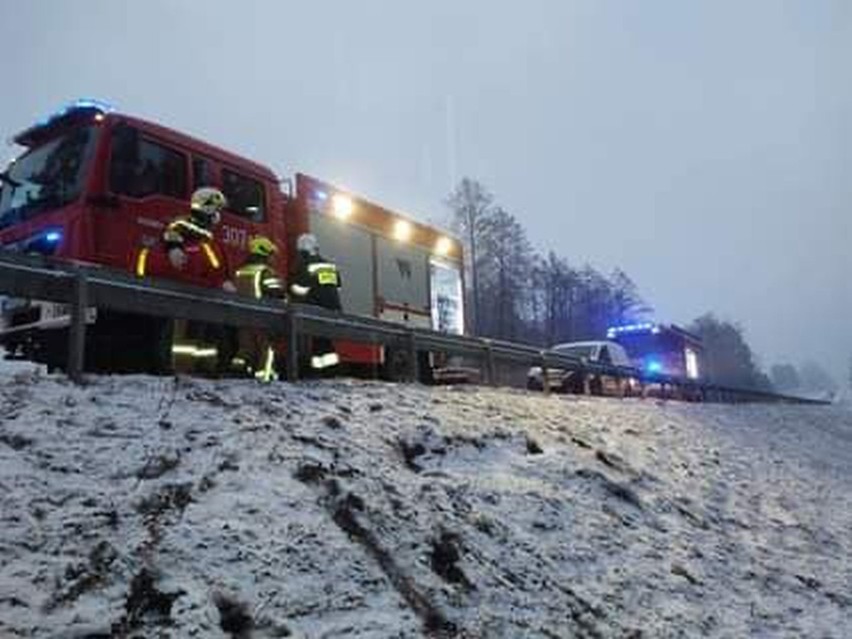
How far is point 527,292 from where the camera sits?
88.8m

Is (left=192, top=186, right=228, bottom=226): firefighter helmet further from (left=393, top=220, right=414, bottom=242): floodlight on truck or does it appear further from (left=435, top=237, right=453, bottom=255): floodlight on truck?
(left=435, top=237, right=453, bottom=255): floodlight on truck

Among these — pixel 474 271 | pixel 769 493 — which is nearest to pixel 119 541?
pixel 769 493

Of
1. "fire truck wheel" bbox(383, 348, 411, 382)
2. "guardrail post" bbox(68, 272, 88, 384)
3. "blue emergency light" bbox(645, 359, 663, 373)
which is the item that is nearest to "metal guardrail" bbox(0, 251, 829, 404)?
"guardrail post" bbox(68, 272, 88, 384)

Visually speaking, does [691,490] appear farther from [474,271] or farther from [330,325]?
[474,271]

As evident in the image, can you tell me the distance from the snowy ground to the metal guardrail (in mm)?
616

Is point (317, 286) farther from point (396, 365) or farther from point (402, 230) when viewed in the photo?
point (402, 230)

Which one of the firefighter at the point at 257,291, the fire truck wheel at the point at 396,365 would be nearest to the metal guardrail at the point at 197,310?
the fire truck wheel at the point at 396,365

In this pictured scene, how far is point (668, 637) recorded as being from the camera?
6.03m

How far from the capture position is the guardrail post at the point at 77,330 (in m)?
6.93

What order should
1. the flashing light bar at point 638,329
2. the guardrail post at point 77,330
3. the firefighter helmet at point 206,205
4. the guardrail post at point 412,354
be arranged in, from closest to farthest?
the guardrail post at point 77,330 < the firefighter helmet at point 206,205 < the guardrail post at point 412,354 < the flashing light bar at point 638,329

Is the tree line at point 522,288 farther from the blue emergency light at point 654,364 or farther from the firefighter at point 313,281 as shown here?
the firefighter at point 313,281

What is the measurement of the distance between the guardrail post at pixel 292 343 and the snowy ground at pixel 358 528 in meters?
0.37

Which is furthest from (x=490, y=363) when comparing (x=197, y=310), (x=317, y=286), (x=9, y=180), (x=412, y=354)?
(x=9, y=180)

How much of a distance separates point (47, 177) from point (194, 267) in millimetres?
2555
